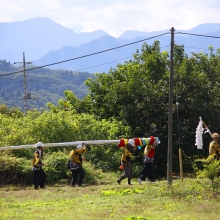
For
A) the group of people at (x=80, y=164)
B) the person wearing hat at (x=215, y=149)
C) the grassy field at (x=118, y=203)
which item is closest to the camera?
the grassy field at (x=118, y=203)

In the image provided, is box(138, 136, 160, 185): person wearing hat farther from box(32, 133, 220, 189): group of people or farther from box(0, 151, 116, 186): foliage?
box(0, 151, 116, 186): foliage

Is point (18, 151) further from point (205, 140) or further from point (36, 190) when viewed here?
point (205, 140)

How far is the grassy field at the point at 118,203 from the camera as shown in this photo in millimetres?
11727

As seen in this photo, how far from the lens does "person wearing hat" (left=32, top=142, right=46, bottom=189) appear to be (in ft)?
57.9

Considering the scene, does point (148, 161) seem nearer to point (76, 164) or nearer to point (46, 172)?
point (76, 164)

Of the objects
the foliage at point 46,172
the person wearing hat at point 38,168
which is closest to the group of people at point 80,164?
the person wearing hat at point 38,168

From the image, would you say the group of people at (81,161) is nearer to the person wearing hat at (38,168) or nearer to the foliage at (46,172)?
the person wearing hat at (38,168)

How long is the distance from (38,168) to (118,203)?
516 centimetres

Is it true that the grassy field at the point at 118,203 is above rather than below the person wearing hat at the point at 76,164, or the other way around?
below

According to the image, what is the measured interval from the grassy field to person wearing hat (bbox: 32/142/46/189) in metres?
1.08

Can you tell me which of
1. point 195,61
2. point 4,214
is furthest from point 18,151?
point 195,61

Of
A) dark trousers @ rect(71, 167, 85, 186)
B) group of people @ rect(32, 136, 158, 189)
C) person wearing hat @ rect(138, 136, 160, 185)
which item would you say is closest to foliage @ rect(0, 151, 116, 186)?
group of people @ rect(32, 136, 158, 189)

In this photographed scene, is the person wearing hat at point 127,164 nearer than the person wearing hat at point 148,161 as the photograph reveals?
Yes

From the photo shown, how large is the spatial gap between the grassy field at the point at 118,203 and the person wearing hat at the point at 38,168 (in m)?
1.08
